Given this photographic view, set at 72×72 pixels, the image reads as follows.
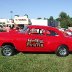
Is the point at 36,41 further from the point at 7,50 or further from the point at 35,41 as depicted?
the point at 7,50

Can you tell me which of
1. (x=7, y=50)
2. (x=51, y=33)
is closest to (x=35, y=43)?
(x=51, y=33)

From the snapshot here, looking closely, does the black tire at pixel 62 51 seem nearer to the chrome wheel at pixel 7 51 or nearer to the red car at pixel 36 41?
the red car at pixel 36 41

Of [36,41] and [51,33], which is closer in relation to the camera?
[36,41]

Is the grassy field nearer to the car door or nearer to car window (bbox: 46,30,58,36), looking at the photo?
the car door

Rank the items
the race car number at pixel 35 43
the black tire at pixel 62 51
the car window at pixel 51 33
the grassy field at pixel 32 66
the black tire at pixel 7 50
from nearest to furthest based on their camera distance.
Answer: the grassy field at pixel 32 66 → the black tire at pixel 7 50 → the race car number at pixel 35 43 → the black tire at pixel 62 51 → the car window at pixel 51 33

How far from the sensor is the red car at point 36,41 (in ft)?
44.6

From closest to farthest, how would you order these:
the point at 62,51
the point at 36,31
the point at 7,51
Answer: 1. the point at 7,51
2. the point at 62,51
3. the point at 36,31

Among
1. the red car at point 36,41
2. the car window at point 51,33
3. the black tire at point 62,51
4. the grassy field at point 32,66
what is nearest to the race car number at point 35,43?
the red car at point 36,41

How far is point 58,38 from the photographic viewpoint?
1409cm

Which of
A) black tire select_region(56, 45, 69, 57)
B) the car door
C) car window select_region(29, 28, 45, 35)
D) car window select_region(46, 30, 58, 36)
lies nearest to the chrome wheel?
the car door

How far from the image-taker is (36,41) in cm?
1384

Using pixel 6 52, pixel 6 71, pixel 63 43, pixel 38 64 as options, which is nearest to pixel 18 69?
pixel 6 71

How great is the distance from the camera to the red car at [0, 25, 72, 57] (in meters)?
13.6

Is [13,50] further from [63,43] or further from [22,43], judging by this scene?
[63,43]
